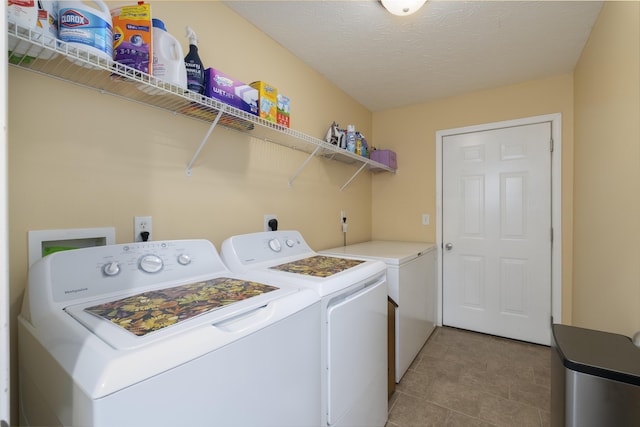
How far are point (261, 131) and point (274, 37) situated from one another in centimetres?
76

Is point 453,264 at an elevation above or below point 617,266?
below

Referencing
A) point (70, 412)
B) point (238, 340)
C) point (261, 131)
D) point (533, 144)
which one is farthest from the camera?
point (533, 144)

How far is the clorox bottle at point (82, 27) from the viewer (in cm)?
84

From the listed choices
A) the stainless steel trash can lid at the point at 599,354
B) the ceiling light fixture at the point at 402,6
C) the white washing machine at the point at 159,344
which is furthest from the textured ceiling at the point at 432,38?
the stainless steel trash can lid at the point at 599,354

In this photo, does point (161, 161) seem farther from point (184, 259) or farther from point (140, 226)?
point (184, 259)

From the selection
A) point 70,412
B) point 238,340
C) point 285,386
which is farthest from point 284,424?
point 70,412

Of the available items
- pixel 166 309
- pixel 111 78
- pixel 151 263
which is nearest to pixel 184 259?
pixel 151 263

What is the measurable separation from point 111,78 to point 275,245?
3.30 ft

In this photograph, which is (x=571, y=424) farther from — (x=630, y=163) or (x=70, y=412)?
(x=70, y=412)

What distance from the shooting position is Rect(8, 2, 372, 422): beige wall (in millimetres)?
959

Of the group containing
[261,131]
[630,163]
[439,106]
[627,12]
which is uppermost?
[439,106]

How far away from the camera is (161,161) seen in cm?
133

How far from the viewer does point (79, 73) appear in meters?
1.00

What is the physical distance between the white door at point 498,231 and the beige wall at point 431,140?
0.13 meters
